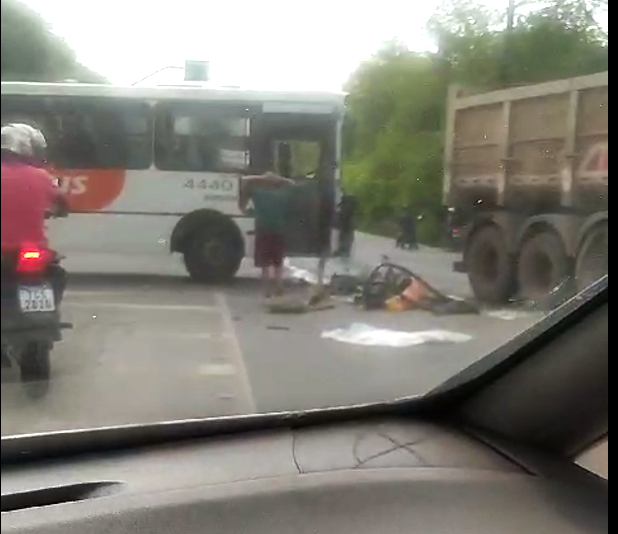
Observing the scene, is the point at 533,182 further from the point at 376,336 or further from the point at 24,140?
the point at 24,140

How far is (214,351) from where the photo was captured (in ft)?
8.60

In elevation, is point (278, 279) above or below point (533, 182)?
below

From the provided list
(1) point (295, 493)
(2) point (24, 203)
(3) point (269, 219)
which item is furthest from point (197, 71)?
(1) point (295, 493)

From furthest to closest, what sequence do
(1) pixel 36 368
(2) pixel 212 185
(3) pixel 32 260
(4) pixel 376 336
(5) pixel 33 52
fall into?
(4) pixel 376 336, (2) pixel 212 185, (1) pixel 36 368, (3) pixel 32 260, (5) pixel 33 52

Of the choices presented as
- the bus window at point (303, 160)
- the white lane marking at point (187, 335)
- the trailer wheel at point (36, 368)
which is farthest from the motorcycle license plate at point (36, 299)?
the bus window at point (303, 160)

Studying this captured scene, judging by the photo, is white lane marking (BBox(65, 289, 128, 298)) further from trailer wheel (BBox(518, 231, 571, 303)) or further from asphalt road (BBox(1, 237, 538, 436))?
trailer wheel (BBox(518, 231, 571, 303))

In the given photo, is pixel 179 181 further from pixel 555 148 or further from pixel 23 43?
pixel 555 148

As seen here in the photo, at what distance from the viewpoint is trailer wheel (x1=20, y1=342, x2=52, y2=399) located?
94.8 inches

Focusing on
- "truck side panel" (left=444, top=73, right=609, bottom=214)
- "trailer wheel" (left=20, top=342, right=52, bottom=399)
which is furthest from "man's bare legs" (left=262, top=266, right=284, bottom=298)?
"trailer wheel" (left=20, top=342, right=52, bottom=399)

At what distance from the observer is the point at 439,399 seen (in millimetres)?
2457

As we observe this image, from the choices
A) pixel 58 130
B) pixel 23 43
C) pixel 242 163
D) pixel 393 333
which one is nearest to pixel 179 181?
pixel 242 163

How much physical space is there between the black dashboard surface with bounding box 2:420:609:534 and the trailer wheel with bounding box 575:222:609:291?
1.68 ft

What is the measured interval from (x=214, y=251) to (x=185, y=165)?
0.31 meters

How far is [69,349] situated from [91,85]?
754 mm
